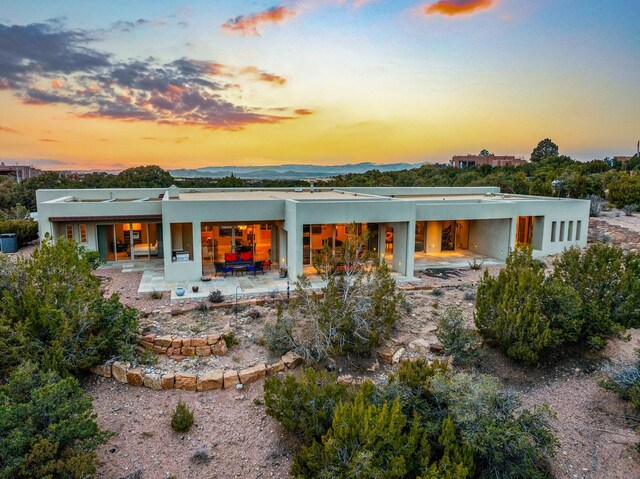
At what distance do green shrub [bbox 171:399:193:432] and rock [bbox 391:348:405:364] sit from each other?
4.96m

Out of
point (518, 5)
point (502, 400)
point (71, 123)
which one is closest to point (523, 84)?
point (518, 5)

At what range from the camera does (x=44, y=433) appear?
596 cm

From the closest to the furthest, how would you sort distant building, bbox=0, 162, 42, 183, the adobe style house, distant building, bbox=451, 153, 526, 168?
the adobe style house → distant building, bbox=0, 162, 42, 183 → distant building, bbox=451, 153, 526, 168

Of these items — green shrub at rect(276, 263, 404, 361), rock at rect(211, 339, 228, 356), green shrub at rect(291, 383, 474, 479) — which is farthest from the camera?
rock at rect(211, 339, 228, 356)

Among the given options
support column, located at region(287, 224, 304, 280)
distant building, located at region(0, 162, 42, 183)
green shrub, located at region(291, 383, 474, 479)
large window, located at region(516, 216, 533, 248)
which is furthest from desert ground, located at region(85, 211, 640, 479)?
distant building, located at region(0, 162, 42, 183)

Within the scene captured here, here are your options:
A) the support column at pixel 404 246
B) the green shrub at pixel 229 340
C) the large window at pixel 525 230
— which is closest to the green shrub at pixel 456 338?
the green shrub at pixel 229 340

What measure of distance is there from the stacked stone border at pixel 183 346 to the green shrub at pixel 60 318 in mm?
464

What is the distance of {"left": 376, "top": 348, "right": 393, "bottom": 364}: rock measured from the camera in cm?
995

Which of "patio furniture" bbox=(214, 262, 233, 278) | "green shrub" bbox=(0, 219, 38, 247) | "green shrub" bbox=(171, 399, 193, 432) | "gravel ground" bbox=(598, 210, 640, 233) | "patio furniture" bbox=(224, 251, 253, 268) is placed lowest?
"green shrub" bbox=(171, 399, 193, 432)

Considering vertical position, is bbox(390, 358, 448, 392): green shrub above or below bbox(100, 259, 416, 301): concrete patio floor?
above

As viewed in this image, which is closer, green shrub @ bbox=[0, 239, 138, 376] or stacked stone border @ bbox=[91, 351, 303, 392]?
green shrub @ bbox=[0, 239, 138, 376]

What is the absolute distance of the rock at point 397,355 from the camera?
984 cm

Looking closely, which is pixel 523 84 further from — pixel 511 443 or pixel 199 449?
pixel 199 449

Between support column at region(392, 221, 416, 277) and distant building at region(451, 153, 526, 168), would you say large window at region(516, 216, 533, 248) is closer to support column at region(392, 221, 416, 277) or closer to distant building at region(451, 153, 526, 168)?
support column at region(392, 221, 416, 277)
